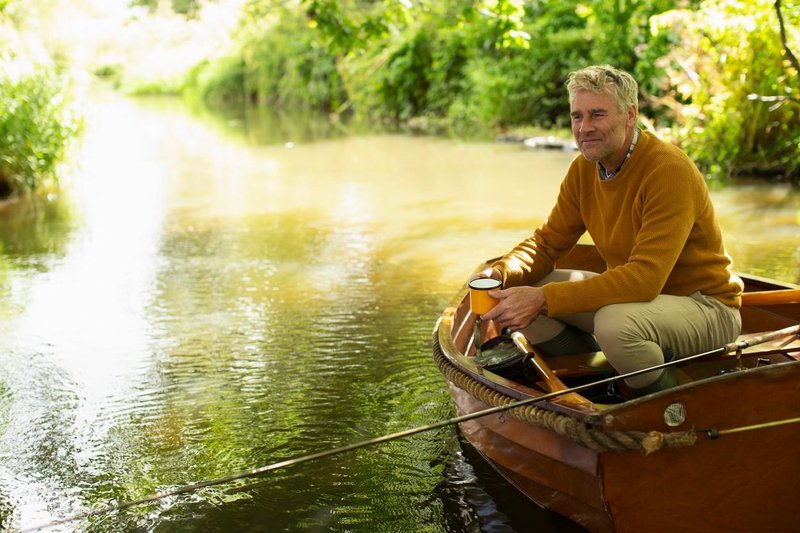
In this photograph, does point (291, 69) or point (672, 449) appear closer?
point (672, 449)

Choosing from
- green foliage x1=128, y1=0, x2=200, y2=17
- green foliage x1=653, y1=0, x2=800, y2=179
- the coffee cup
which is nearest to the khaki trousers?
the coffee cup

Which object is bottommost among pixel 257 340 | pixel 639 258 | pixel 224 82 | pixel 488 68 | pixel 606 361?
pixel 257 340

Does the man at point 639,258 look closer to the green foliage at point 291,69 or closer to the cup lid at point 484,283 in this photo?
the cup lid at point 484,283

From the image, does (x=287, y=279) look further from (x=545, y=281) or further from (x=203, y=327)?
(x=545, y=281)

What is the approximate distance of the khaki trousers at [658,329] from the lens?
3.19 m

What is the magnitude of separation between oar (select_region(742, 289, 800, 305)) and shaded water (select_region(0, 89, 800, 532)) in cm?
132

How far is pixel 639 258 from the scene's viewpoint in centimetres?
323

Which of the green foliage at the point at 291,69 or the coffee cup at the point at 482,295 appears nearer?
the coffee cup at the point at 482,295

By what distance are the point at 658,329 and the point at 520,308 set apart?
19.9 inches

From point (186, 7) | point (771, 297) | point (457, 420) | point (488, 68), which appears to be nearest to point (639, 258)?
point (457, 420)

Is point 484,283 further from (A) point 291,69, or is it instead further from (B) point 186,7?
(B) point 186,7

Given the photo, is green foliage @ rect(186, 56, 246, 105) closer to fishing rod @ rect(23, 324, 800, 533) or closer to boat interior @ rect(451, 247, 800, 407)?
boat interior @ rect(451, 247, 800, 407)

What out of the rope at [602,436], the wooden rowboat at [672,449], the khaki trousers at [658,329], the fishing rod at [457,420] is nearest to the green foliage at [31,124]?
the fishing rod at [457,420]

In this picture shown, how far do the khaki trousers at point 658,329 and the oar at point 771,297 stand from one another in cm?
54
